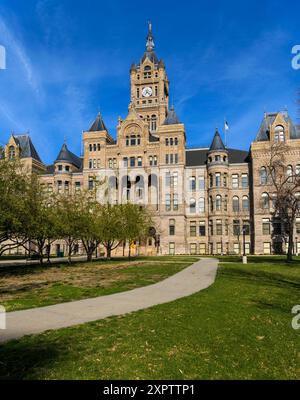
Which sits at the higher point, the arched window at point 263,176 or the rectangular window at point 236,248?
the arched window at point 263,176

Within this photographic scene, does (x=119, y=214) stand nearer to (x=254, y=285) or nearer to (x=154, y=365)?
(x=254, y=285)

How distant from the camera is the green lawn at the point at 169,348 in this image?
6393mm

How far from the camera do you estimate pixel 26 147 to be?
72062 mm

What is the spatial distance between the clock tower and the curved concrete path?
7152 cm

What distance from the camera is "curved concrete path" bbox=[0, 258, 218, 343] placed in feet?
31.1

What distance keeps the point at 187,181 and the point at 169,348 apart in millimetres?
58904


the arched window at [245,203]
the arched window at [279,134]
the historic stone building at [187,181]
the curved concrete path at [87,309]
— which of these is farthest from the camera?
the arched window at [245,203]

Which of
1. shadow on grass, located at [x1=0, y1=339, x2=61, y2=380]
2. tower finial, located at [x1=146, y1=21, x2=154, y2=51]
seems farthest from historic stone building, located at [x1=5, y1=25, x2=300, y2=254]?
shadow on grass, located at [x1=0, y1=339, x2=61, y2=380]

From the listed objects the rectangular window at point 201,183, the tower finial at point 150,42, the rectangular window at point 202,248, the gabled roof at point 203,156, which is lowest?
the rectangular window at point 202,248

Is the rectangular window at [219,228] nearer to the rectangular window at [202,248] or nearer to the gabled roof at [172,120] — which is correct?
the rectangular window at [202,248]

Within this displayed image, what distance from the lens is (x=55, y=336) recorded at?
27.9ft

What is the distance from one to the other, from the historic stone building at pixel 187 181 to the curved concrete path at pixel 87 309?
4580 centimetres

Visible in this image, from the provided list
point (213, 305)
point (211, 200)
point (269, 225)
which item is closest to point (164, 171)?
point (211, 200)

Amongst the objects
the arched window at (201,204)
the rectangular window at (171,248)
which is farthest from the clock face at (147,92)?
the rectangular window at (171,248)
